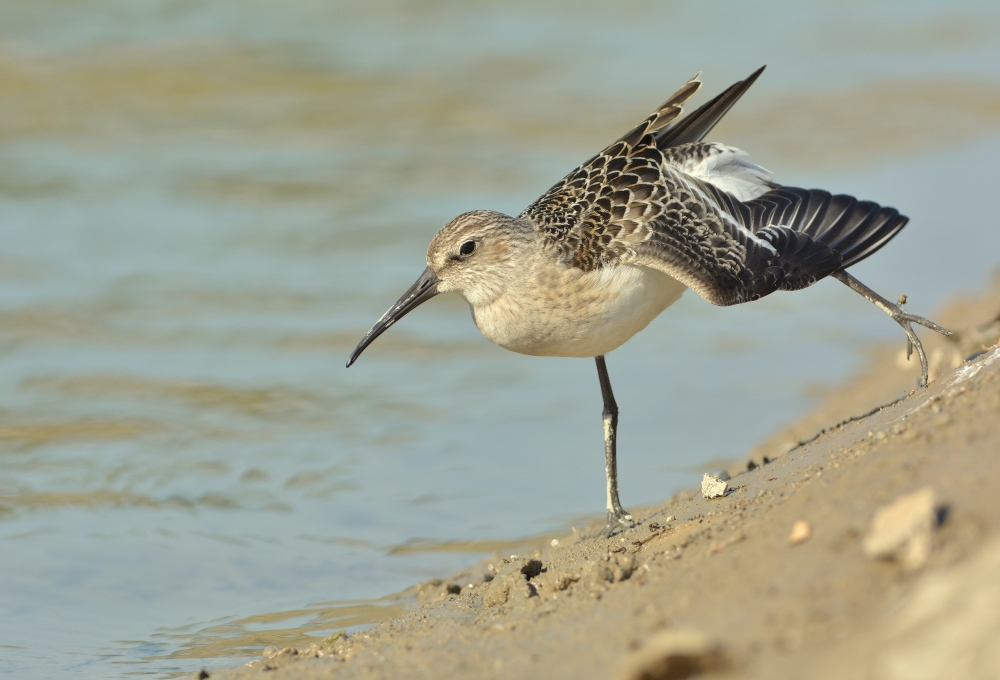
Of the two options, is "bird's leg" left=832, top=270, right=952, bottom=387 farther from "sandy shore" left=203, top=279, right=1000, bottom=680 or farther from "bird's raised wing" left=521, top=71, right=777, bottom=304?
"bird's raised wing" left=521, top=71, right=777, bottom=304

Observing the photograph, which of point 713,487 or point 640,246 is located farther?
point 640,246

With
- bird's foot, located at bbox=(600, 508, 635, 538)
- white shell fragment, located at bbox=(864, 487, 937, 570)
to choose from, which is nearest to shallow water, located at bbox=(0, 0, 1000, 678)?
bird's foot, located at bbox=(600, 508, 635, 538)

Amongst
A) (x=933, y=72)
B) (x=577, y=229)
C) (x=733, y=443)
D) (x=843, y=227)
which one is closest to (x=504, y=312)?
(x=577, y=229)

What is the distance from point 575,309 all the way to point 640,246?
52 cm

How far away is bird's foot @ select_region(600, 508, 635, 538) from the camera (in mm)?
6914

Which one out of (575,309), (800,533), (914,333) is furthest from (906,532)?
(914,333)

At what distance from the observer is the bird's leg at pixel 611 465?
23.0 feet

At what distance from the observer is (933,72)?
19828 millimetres

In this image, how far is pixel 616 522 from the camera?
704 cm

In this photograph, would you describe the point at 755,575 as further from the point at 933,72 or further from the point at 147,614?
the point at 933,72

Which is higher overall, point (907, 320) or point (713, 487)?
point (907, 320)

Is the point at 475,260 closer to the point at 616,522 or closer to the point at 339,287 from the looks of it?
the point at 616,522

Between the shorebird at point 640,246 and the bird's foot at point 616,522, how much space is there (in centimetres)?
1

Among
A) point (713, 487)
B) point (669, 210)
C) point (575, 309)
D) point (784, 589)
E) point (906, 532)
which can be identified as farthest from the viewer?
point (669, 210)
